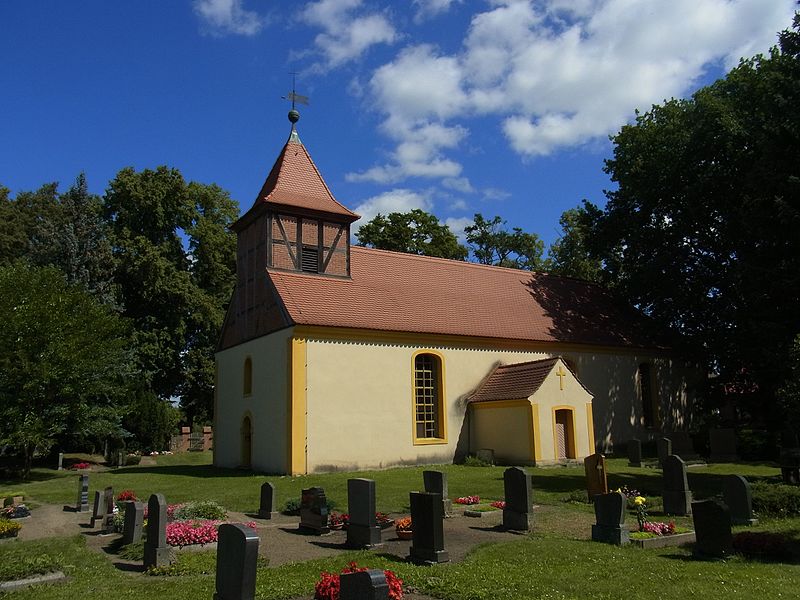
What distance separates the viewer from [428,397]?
969 inches

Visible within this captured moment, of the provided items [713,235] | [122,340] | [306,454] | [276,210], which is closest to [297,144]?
[276,210]

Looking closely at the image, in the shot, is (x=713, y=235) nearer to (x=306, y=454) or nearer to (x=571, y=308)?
(x=571, y=308)

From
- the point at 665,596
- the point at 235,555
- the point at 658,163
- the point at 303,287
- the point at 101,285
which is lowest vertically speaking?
the point at 665,596

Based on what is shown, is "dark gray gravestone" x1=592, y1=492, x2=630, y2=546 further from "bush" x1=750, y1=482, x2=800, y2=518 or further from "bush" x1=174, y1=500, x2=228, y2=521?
"bush" x1=174, y1=500, x2=228, y2=521

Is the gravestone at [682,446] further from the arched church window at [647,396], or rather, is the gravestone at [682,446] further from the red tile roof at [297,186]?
the red tile roof at [297,186]

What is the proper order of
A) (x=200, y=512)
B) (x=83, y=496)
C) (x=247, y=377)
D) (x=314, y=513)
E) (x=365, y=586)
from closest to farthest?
(x=365, y=586)
(x=314, y=513)
(x=200, y=512)
(x=83, y=496)
(x=247, y=377)

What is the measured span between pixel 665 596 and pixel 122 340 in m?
24.0

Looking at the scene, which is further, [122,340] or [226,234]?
[226,234]

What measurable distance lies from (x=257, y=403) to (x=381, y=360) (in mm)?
4999

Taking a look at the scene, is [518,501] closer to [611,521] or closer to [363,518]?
[611,521]

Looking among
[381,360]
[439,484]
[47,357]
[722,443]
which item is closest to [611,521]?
[439,484]

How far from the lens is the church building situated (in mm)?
22188

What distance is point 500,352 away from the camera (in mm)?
26281

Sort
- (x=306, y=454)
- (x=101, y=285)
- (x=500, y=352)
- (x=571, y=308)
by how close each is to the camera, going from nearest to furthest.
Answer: (x=306, y=454)
(x=500, y=352)
(x=571, y=308)
(x=101, y=285)
